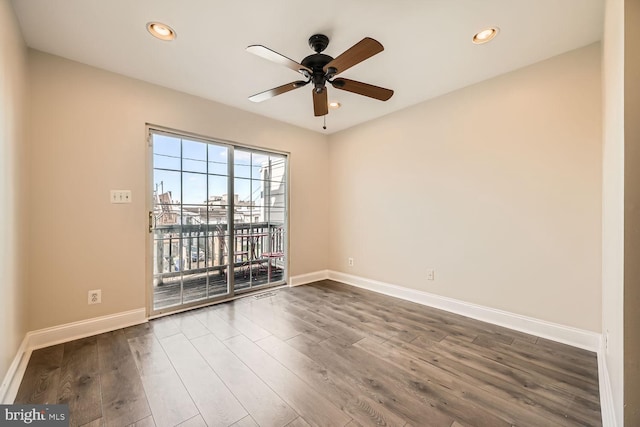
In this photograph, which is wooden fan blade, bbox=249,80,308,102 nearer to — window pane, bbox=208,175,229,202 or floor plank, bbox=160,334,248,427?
window pane, bbox=208,175,229,202

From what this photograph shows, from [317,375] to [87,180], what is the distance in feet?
8.58

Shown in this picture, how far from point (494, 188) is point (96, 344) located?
394 centimetres

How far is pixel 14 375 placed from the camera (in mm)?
1657

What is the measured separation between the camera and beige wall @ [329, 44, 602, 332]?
215 cm

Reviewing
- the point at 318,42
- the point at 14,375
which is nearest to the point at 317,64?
the point at 318,42

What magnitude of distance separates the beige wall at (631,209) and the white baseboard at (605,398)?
13.8 inches

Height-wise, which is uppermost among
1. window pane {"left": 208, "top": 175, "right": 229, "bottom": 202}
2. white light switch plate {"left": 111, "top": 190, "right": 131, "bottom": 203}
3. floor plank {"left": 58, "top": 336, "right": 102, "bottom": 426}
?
window pane {"left": 208, "top": 175, "right": 229, "bottom": 202}

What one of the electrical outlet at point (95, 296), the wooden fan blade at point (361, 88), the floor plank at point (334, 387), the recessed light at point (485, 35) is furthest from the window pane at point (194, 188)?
the recessed light at point (485, 35)

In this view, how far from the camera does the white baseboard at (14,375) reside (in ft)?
4.82

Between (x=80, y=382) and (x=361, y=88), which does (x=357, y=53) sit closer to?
(x=361, y=88)

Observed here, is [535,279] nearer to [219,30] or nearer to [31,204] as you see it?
[219,30]

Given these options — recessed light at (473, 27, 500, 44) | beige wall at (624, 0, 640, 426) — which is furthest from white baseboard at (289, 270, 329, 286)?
recessed light at (473, 27, 500, 44)

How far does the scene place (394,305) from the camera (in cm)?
310

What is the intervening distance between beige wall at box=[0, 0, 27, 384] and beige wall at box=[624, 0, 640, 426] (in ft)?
10.1
